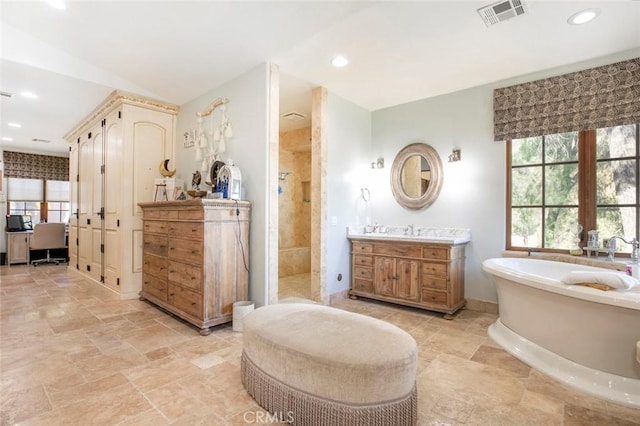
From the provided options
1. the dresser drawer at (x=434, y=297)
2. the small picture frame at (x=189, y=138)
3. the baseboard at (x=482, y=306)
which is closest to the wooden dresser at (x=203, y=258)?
the small picture frame at (x=189, y=138)

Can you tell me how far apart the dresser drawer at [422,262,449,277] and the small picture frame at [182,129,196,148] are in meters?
3.48

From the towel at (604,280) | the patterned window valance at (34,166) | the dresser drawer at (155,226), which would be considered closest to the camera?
the towel at (604,280)

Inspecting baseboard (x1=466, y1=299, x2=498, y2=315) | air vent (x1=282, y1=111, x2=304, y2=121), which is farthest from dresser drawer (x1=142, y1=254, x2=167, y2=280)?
baseboard (x1=466, y1=299, x2=498, y2=315)

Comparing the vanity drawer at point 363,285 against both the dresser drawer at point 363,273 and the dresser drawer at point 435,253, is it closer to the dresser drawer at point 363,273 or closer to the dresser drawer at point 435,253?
the dresser drawer at point 363,273

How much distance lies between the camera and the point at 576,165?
333 cm

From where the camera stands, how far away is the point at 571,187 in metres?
3.36

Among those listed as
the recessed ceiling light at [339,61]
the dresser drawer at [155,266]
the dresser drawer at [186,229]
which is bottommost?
the dresser drawer at [155,266]

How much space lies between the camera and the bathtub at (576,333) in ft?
6.57

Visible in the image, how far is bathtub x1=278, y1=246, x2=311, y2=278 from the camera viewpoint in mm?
5898

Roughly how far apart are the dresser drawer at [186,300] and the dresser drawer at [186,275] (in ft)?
0.21

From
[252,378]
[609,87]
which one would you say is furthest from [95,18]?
[609,87]

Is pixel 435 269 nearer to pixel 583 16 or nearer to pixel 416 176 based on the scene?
pixel 416 176

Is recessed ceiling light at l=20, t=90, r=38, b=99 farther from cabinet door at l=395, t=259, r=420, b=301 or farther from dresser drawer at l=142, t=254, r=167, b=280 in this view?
cabinet door at l=395, t=259, r=420, b=301

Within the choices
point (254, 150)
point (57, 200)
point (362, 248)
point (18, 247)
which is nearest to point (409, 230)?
point (362, 248)
